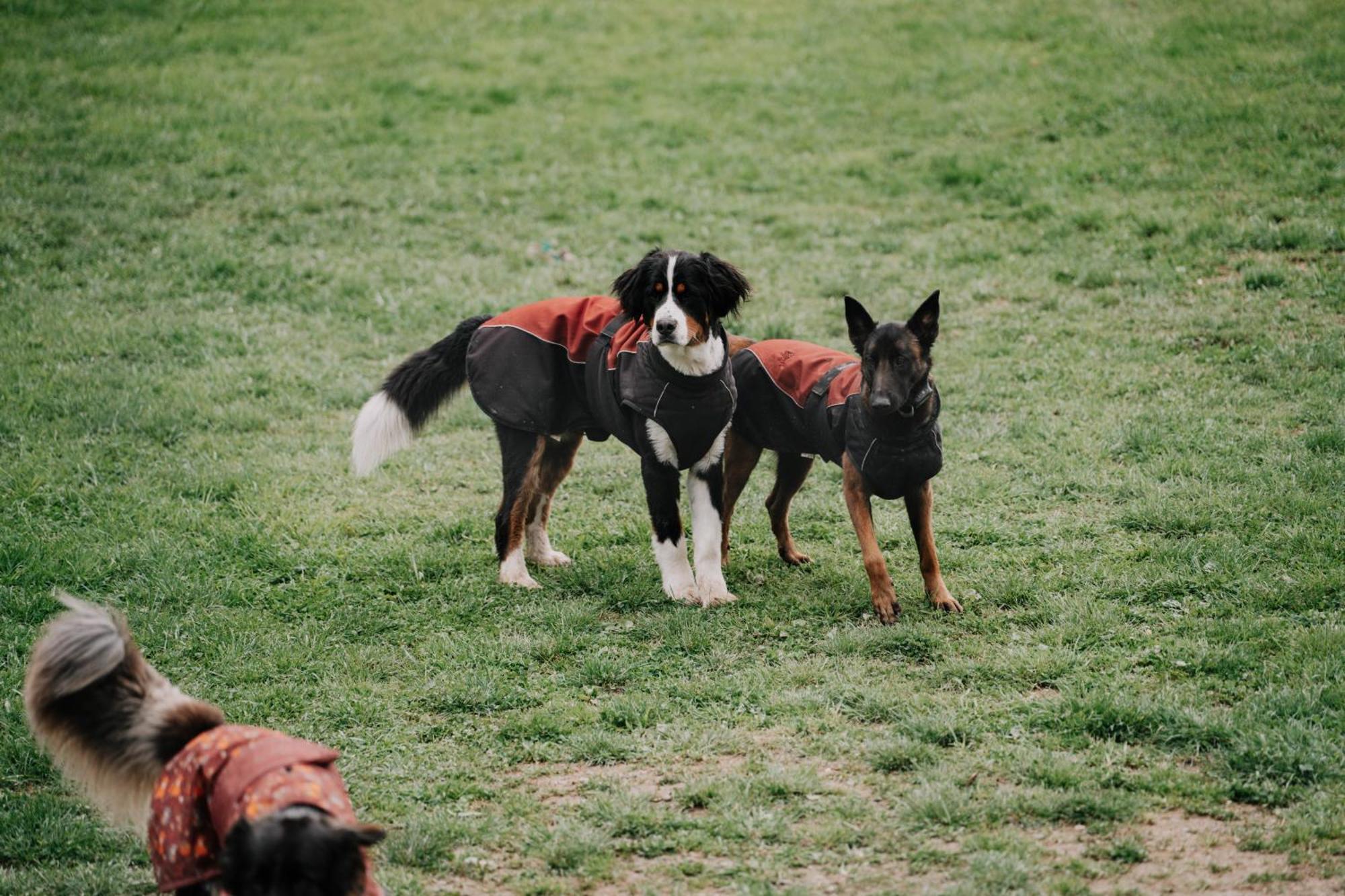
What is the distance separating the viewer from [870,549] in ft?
22.1

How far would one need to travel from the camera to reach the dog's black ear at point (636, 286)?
6.89 m

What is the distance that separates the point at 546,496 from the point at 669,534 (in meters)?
1.01

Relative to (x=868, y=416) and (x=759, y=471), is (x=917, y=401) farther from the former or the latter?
(x=759, y=471)

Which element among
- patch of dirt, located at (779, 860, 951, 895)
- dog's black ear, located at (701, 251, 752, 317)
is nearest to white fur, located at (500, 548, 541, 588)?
dog's black ear, located at (701, 251, 752, 317)

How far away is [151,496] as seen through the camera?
27.6 feet

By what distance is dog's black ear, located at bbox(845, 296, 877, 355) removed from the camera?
6656mm

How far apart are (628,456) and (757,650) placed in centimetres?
326

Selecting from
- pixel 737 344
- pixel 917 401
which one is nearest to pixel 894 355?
pixel 917 401

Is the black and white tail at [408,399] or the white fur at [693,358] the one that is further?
the black and white tail at [408,399]

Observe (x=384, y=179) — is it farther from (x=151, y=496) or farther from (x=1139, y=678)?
(x=1139, y=678)

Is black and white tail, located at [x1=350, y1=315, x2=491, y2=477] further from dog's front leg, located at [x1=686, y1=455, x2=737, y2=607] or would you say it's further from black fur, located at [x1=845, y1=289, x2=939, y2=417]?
black fur, located at [x1=845, y1=289, x2=939, y2=417]

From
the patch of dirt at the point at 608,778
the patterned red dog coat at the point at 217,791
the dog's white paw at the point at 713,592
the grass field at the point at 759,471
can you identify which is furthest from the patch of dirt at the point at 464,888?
the dog's white paw at the point at 713,592

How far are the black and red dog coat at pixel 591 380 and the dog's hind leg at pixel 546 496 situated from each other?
27cm

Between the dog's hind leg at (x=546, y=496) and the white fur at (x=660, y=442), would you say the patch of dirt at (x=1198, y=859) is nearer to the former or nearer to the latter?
the white fur at (x=660, y=442)
